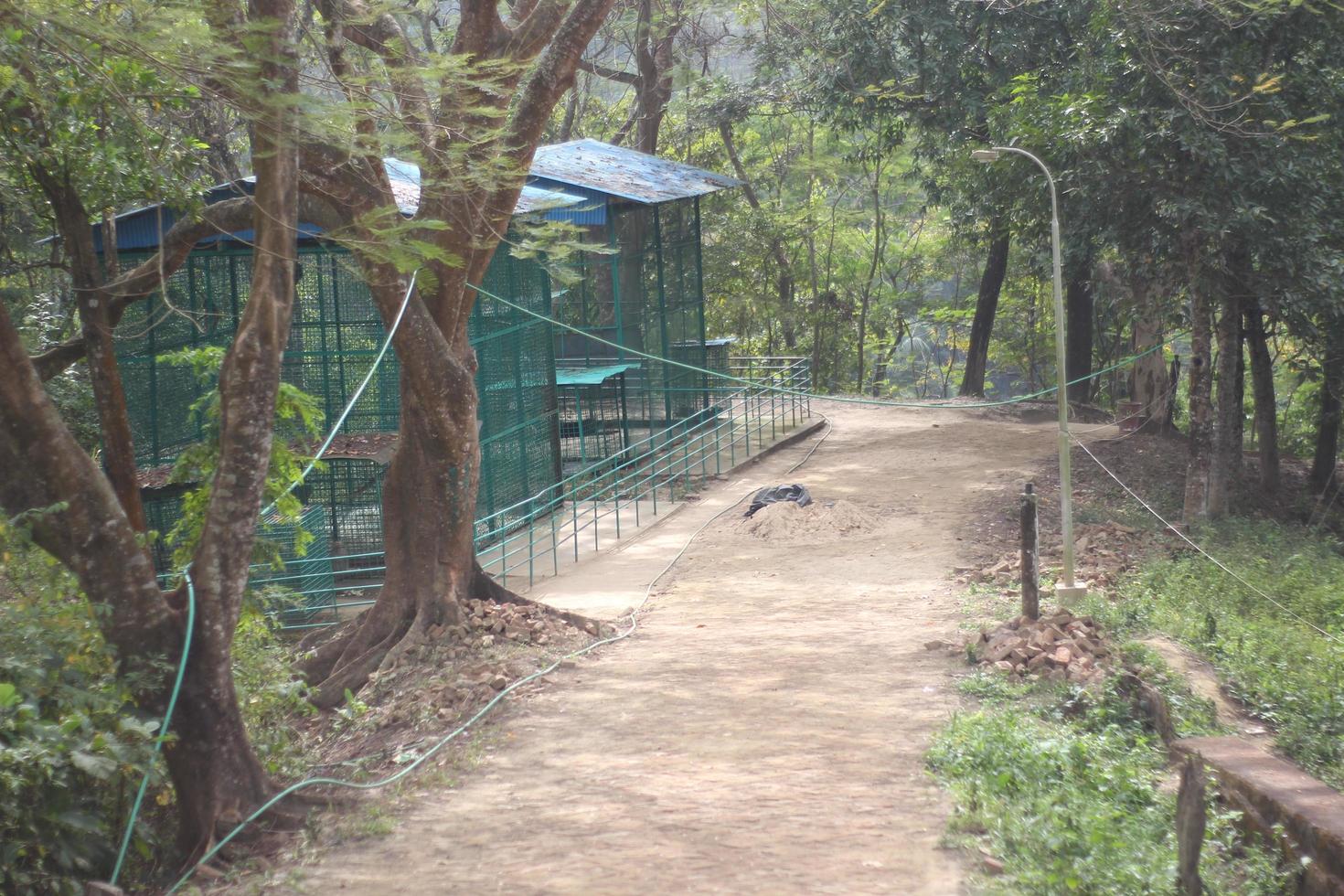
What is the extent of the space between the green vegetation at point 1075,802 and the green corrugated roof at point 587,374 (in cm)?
1017

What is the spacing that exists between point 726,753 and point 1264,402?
49.6 feet

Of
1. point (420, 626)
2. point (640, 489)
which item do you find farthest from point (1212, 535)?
point (420, 626)

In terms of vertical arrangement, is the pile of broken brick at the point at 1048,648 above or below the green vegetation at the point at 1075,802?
above

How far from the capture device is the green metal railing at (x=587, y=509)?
12852mm

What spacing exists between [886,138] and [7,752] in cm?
2088

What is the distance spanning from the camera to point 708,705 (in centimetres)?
905

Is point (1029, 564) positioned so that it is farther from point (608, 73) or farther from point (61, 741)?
point (608, 73)

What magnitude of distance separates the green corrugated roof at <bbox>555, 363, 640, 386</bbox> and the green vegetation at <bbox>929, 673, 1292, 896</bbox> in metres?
10.2

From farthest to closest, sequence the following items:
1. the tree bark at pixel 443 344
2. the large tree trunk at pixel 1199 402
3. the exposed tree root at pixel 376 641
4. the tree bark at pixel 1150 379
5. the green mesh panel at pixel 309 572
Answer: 1. the tree bark at pixel 1150 379
2. the large tree trunk at pixel 1199 402
3. the green mesh panel at pixel 309 572
4. the exposed tree root at pixel 376 641
5. the tree bark at pixel 443 344

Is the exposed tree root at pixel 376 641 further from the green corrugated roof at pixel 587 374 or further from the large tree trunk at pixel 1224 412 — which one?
the large tree trunk at pixel 1224 412

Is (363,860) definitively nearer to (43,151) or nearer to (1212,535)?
(43,151)

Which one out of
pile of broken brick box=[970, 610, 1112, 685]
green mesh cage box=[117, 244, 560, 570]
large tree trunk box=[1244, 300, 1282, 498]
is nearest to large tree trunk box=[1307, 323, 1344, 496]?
large tree trunk box=[1244, 300, 1282, 498]

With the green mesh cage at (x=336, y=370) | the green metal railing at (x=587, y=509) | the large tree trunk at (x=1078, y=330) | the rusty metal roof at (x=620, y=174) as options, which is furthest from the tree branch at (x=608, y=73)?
the green mesh cage at (x=336, y=370)

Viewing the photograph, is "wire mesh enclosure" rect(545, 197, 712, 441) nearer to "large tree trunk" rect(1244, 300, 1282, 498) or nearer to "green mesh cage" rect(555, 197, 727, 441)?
"green mesh cage" rect(555, 197, 727, 441)
